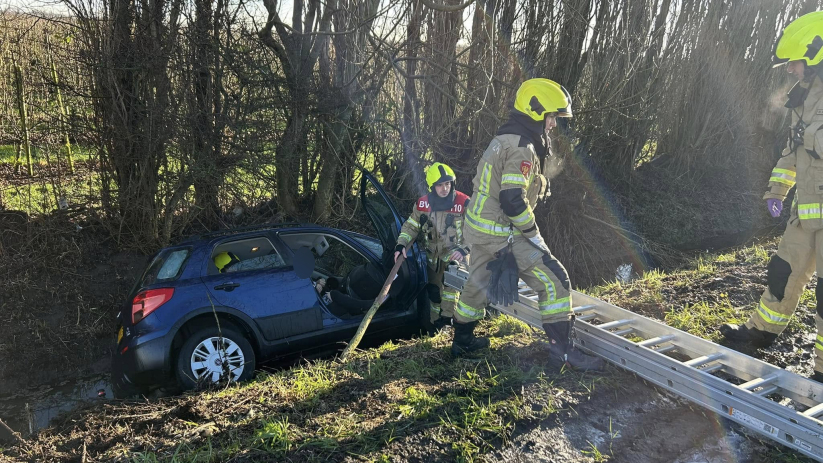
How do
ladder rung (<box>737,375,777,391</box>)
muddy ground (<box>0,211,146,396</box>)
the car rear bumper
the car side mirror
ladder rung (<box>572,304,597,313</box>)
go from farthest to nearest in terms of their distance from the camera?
muddy ground (<box>0,211,146,396</box>) < the car side mirror < ladder rung (<box>572,304,597,313</box>) < the car rear bumper < ladder rung (<box>737,375,777,391</box>)

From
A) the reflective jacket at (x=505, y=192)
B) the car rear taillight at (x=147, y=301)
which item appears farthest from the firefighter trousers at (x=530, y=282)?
the car rear taillight at (x=147, y=301)

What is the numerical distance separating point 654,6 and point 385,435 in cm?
870

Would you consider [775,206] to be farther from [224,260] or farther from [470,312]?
[224,260]

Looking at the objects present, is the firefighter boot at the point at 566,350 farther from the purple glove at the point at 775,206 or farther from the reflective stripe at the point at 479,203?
the purple glove at the point at 775,206

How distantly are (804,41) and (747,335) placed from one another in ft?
7.02

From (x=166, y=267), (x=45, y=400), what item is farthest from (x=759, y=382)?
(x=45, y=400)

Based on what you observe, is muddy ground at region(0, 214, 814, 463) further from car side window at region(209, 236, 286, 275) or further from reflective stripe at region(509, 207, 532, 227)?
car side window at region(209, 236, 286, 275)

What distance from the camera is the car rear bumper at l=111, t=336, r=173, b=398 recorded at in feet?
13.3

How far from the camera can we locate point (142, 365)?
4.04 metres

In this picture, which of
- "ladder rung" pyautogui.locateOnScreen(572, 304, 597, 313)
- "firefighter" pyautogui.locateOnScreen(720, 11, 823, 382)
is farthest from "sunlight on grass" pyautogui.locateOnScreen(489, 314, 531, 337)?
"firefighter" pyautogui.locateOnScreen(720, 11, 823, 382)

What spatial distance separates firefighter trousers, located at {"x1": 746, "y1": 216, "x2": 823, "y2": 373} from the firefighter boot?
140cm

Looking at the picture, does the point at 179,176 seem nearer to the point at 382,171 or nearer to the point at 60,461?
the point at 382,171

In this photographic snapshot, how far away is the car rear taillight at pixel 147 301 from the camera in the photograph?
13.5 ft

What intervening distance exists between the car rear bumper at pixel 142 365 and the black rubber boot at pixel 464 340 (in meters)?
2.26
